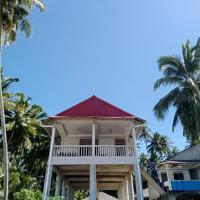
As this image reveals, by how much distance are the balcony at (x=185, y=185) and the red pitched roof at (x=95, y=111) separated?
658 centimetres

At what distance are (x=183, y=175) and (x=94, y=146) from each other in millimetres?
12443

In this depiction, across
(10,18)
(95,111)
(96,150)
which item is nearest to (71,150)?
(96,150)

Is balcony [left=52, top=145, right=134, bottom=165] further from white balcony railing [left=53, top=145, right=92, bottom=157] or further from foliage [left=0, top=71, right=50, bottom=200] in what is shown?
foliage [left=0, top=71, right=50, bottom=200]

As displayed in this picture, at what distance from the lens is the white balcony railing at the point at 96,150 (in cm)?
1619

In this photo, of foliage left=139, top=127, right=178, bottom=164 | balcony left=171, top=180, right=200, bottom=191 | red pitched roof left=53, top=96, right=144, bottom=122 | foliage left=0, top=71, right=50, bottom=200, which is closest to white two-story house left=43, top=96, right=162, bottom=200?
red pitched roof left=53, top=96, right=144, bottom=122

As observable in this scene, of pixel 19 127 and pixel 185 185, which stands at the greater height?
pixel 19 127

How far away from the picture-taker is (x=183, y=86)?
989 inches

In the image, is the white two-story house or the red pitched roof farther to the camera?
the red pitched roof

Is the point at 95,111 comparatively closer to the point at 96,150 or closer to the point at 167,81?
the point at 96,150

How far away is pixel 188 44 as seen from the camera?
26.2 meters

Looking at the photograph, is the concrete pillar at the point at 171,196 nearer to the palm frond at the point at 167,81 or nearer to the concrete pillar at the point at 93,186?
the concrete pillar at the point at 93,186

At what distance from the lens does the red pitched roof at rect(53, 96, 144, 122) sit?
16.8 m

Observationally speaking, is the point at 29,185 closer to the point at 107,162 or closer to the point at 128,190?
the point at 128,190

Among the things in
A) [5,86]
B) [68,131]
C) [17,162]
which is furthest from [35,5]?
[17,162]
